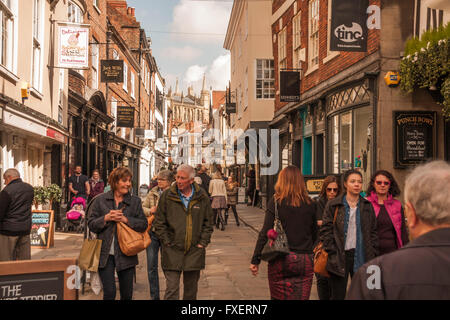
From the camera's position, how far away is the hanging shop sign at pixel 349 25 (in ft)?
33.2

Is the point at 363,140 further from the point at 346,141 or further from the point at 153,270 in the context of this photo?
the point at 153,270

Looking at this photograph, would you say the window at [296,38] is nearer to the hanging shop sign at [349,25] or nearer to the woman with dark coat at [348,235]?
the hanging shop sign at [349,25]

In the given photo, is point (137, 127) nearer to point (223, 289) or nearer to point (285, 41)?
point (285, 41)

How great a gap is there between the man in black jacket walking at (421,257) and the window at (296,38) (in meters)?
15.2

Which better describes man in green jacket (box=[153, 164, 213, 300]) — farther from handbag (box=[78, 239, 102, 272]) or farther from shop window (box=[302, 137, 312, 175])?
shop window (box=[302, 137, 312, 175])

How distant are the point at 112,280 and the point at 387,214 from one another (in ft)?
10.0

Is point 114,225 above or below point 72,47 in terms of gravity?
below

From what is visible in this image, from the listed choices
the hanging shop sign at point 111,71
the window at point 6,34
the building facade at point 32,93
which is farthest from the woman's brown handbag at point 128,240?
the hanging shop sign at point 111,71

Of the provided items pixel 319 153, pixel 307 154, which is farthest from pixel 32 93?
pixel 307 154

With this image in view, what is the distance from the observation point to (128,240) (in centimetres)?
516

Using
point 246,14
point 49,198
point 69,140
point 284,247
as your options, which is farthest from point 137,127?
point 284,247

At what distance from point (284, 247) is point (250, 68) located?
20427 millimetres
